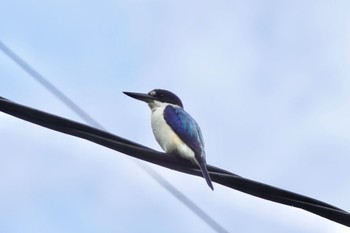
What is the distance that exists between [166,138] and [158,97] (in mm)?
1086

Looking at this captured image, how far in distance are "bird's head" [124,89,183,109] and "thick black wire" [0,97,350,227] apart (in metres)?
3.16

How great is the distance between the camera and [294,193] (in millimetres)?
4824

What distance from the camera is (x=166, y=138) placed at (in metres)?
7.68

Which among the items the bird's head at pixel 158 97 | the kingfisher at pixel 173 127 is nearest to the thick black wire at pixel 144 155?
the kingfisher at pixel 173 127

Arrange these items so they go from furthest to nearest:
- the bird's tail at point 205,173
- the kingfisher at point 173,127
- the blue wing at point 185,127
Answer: the blue wing at point 185,127 → the kingfisher at point 173,127 → the bird's tail at point 205,173

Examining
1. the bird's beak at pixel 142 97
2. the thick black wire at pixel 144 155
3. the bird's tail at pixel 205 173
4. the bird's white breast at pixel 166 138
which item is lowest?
the thick black wire at pixel 144 155

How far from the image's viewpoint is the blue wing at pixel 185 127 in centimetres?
736

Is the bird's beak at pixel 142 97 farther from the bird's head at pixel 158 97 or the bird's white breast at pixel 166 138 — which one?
the bird's white breast at pixel 166 138

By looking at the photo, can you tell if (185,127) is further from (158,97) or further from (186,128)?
(158,97)

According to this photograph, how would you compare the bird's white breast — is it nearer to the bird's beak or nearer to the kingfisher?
the kingfisher

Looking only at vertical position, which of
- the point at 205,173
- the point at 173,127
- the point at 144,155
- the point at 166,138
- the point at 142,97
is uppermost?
the point at 142,97

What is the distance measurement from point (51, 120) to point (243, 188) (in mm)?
1356

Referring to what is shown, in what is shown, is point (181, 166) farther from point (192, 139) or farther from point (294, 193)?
point (294, 193)

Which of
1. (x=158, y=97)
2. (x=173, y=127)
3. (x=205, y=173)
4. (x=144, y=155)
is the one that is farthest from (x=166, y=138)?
(x=144, y=155)
